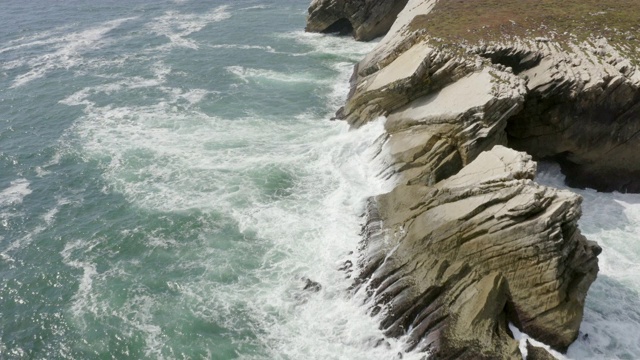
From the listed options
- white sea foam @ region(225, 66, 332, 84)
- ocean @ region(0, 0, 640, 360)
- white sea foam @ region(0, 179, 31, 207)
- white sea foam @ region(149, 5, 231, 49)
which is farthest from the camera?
white sea foam @ region(149, 5, 231, 49)

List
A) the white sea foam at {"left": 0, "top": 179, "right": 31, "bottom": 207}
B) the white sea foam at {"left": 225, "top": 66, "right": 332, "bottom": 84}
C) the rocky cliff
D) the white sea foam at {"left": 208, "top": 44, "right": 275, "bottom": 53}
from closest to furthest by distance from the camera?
1. the rocky cliff
2. the white sea foam at {"left": 0, "top": 179, "right": 31, "bottom": 207}
3. the white sea foam at {"left": 225, "top": 66, "right": 332, "bottom": 84}
4. the white sea foam at {"left": 208, "top": 44, "right": 275, "bottom": 53}

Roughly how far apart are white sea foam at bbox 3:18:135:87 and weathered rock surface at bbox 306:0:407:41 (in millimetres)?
34374

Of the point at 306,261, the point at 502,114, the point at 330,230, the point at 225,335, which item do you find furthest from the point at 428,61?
the point at 225,335

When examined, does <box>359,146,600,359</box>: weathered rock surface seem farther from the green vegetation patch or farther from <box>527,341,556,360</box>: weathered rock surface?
the green vegetation patch

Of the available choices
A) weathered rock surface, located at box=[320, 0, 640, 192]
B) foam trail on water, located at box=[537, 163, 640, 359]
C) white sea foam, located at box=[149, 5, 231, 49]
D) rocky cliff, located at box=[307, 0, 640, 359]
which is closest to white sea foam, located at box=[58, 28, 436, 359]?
rocky cliff, located at box=[307, 0, 640, 359]

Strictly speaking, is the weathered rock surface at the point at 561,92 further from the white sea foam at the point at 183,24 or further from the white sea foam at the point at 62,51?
the white sea foam at the point at 62,51

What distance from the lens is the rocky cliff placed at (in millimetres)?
24594

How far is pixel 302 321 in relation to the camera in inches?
1105

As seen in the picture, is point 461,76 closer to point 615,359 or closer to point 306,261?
point 306,261

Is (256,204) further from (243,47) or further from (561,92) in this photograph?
(243,47)

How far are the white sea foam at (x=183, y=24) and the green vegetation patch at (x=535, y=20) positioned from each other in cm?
4088

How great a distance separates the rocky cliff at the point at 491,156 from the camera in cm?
2459

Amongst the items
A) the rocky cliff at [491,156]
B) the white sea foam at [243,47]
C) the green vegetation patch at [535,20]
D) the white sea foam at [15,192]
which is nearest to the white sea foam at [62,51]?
the white sea foam at [243,47]

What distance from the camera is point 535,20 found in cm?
4553
